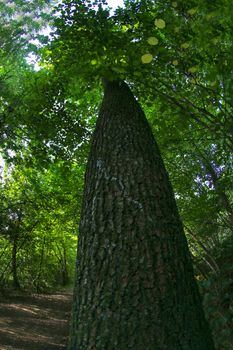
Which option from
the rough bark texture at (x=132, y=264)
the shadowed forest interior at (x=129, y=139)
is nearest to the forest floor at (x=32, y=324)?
the shadowed forest interior at (x=129, y=139)

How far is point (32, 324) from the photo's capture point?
12.0 m

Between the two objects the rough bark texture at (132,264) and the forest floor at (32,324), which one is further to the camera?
the forest floor at (32,324)

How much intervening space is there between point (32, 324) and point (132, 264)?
10569 mm

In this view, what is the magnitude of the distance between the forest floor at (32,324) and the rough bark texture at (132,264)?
657 centimetres

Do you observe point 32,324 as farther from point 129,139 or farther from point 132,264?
point 132,264

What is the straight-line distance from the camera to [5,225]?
1673 centimetres

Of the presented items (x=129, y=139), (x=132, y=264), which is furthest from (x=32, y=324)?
(x=132, y=264)

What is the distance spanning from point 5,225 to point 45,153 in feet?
35.8

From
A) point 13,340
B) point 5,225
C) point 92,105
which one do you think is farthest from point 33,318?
point 92,105

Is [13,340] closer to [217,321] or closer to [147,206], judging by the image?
[217,321]

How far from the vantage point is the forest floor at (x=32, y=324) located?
9211 mm

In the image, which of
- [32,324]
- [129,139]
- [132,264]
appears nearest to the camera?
[132,264]

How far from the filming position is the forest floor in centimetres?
921

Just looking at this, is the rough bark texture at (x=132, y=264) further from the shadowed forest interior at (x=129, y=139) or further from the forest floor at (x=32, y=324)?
the forest floor at (x=32, y=324)
